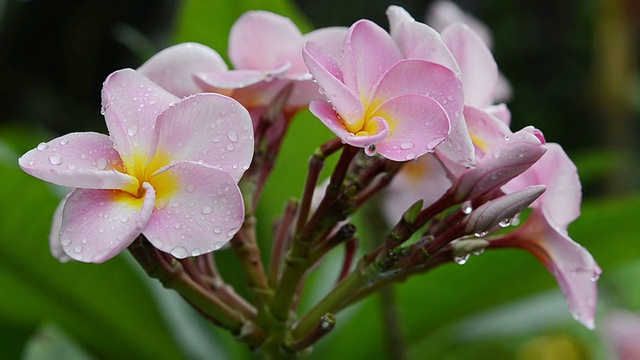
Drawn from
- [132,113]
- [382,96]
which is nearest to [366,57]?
[382,96]

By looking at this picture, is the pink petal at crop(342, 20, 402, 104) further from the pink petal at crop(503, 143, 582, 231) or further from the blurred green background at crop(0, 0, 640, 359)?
the blurred green background at crop(0, 0, 640, 359)

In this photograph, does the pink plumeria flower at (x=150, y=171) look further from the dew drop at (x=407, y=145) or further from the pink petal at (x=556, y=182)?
the pink petal at (x=556, y=182)

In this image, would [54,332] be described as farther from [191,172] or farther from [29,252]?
[191,172]

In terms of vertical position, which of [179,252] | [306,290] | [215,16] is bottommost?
[306,290]

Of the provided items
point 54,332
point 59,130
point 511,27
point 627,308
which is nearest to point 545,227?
point 54,332

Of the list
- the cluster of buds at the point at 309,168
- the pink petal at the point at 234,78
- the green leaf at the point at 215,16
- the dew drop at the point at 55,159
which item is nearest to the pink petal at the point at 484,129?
the cluster of buds at the point at 309,168

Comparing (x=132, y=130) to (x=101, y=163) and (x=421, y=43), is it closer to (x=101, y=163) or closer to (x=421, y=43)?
(x=101, y=163)
